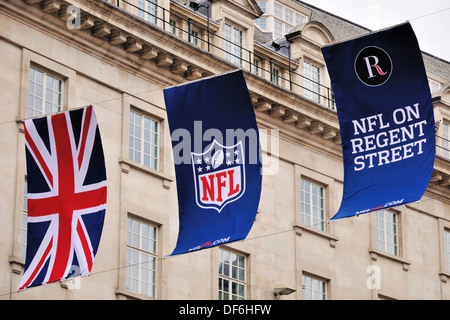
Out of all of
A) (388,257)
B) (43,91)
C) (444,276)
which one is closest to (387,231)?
(388,257)

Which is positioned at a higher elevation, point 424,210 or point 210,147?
point 424,210

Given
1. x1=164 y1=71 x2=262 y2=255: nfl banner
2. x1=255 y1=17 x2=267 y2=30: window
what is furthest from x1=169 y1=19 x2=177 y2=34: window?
x1=164 y1=71 x2=262 y2=255: nfl banner

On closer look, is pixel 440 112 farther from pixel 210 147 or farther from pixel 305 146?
pixel 210 147

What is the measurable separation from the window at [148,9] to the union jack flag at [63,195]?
11220 mm

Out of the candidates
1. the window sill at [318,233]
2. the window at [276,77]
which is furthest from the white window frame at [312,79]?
the window sill at [318,233]

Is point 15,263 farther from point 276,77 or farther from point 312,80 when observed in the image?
point 312,80

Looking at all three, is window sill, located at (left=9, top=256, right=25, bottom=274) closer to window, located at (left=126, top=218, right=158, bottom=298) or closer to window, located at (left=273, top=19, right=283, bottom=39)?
window, located at (left=126, top=218, right=158, bottom=298)

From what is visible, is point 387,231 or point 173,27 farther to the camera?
point 387,231

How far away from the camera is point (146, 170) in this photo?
46.8 meters

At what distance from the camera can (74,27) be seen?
150 feet

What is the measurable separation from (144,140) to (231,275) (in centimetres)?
504

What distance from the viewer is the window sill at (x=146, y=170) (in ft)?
151
